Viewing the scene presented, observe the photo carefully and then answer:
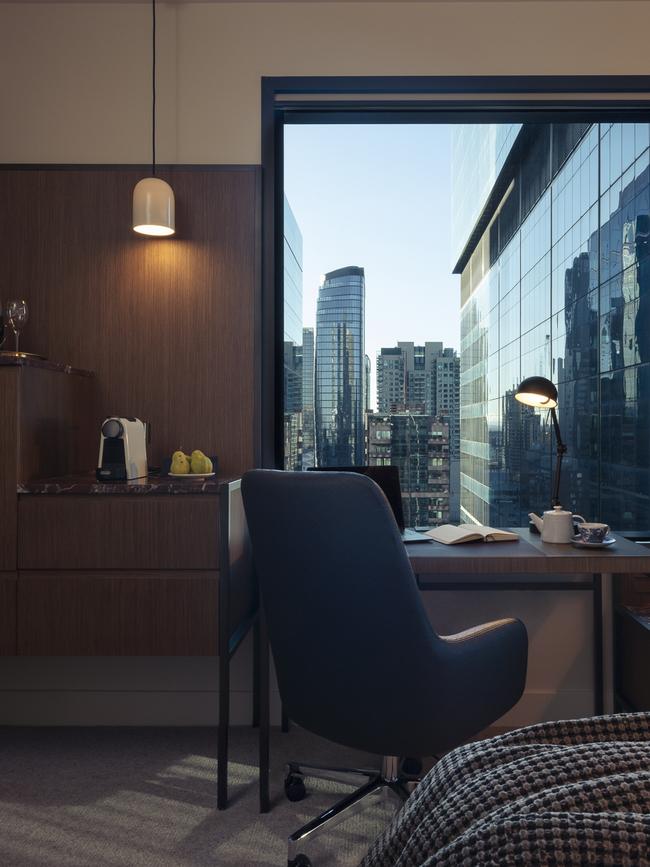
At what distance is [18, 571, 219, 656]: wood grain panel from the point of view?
2398 millimetres

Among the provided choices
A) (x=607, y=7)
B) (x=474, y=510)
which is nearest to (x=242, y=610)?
(x=474, y=510)

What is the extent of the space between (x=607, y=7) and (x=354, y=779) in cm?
297

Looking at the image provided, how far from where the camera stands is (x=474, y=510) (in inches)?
119

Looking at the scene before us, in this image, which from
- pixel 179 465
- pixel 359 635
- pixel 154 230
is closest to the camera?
pixel 359 635

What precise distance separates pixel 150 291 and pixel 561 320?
→ 1.69 m

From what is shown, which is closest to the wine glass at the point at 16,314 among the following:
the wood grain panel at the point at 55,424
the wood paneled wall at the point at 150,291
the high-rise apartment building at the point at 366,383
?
the wood paneled wall at the point at 150,291

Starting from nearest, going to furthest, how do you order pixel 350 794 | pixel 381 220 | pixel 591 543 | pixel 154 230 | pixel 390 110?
pixel 350 794 < pixel 591 543 < pixel 154 230 < pixel 390 110 < pixel 381 220

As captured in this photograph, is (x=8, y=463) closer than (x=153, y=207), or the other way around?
(x=8, y=463)

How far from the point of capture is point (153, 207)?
2.68 meters

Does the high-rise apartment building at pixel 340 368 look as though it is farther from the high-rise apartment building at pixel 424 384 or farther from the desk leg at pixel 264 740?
the desk leg at pixel 264 740

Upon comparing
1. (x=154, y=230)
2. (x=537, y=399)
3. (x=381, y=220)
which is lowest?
(x=537, y=399)

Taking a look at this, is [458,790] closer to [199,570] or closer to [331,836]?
[331,836]

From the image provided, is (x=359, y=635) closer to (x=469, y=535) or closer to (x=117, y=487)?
(x=469, y=535)

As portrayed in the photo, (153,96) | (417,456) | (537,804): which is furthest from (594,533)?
(153,96)
